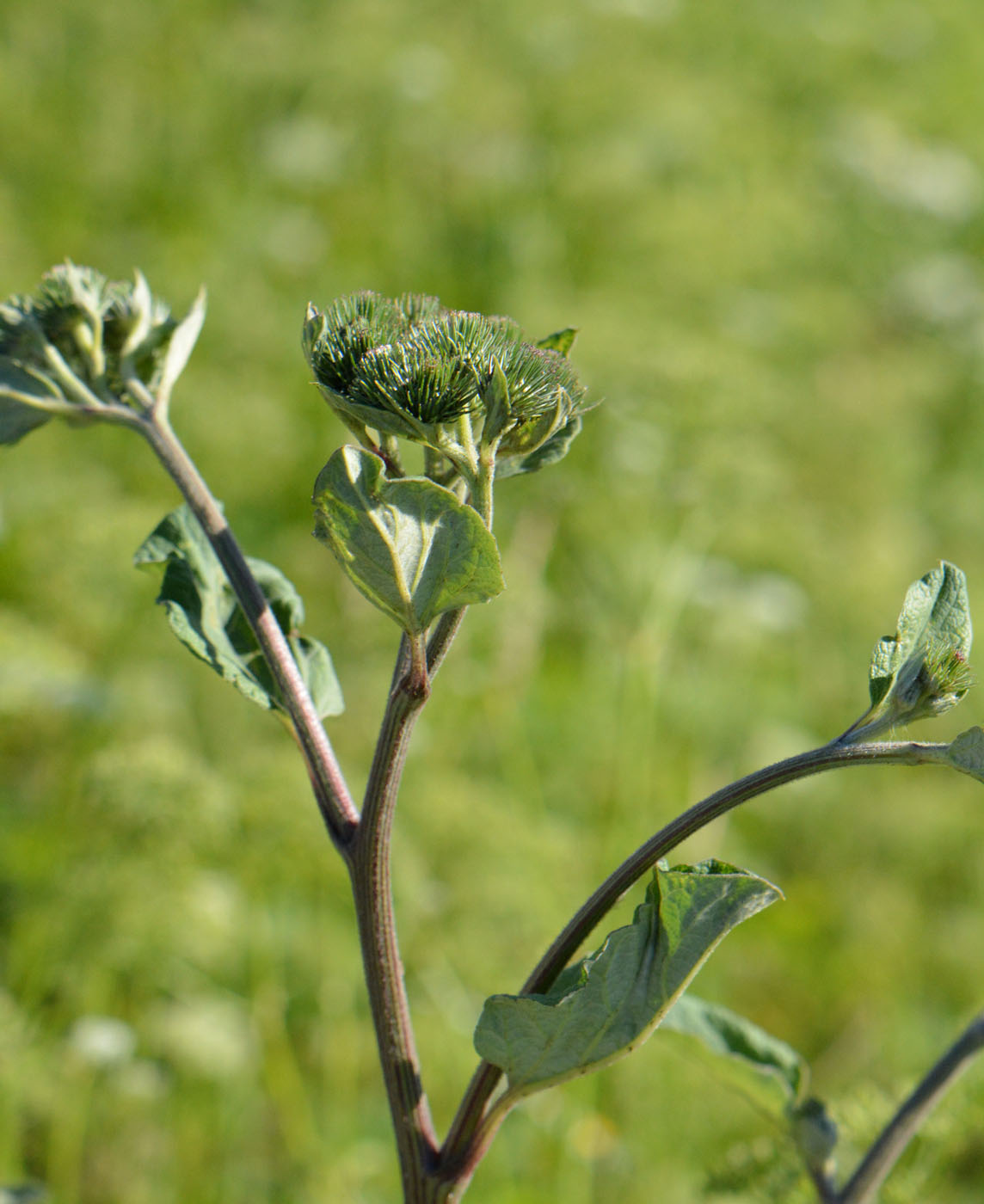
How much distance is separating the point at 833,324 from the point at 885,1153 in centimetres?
401

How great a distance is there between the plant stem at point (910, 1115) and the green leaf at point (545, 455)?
55 centimetres

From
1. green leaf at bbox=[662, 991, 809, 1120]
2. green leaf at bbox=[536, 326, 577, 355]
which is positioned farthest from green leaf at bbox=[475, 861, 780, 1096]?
green leaf at bbox=[536, 326, 577, 355]

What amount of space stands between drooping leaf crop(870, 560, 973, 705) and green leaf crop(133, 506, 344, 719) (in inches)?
15.3

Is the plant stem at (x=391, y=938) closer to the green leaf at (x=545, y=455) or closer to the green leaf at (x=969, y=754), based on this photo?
the green leaf at (x=545, y=455)

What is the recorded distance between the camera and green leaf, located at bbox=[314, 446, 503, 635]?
657 millimetres

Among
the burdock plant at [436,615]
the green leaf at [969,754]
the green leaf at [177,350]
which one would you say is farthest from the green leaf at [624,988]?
the green leaf at [177,350]

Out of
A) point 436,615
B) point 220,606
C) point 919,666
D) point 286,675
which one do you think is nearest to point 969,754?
point 919,666

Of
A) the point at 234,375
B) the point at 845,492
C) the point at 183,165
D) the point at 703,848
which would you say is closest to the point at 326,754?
the point at 703,848

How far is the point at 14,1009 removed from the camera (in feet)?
5.32

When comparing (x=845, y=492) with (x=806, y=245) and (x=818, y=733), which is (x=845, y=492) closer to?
(x=818, y=733)

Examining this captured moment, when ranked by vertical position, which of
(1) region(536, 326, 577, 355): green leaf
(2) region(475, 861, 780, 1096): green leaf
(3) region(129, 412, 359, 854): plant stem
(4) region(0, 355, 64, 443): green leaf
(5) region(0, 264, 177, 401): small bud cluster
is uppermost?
(1) region(536, 326, 577, 355): green leaf

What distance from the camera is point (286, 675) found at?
0.76 m

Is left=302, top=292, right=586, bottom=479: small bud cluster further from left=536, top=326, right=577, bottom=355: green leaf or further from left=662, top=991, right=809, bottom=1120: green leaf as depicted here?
left=662, top=991, right=809, bottom=1120: green leaf

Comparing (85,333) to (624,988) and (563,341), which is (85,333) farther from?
(624,988)
